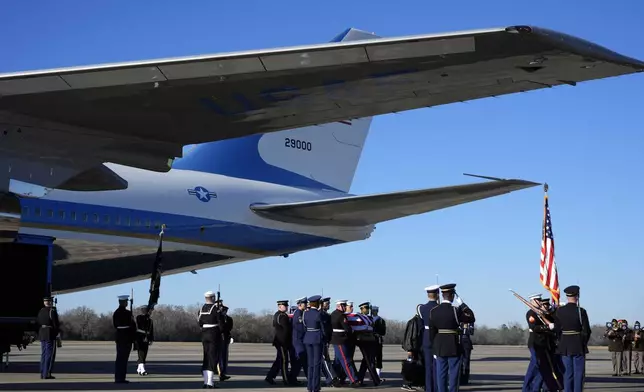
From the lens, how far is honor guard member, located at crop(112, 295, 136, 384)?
51.3 ft

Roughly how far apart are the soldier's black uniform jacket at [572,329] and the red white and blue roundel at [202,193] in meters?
9.00

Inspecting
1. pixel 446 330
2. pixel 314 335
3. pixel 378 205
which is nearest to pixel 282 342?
pixel 314 335

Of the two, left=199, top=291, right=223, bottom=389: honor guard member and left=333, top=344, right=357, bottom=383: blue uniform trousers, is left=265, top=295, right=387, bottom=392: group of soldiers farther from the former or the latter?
left=199, top=291, right=223, bottom=389: honor guard member

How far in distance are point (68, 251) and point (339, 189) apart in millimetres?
7930

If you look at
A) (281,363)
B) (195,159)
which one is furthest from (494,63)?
(195,159)

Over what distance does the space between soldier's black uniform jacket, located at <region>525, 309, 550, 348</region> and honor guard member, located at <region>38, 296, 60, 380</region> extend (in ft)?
28.5

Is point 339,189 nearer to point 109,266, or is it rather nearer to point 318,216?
point 318,216

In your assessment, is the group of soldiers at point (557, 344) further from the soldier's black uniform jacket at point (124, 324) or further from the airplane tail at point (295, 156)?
the airplane tail at point (295, 156)

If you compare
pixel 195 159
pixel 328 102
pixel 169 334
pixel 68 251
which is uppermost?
pixel 195 159

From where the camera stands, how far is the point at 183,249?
61.7 feet

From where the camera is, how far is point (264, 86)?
8273 millimetres

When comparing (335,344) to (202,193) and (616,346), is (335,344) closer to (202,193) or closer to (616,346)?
(202,193)

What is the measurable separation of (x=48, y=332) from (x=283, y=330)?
441 cm

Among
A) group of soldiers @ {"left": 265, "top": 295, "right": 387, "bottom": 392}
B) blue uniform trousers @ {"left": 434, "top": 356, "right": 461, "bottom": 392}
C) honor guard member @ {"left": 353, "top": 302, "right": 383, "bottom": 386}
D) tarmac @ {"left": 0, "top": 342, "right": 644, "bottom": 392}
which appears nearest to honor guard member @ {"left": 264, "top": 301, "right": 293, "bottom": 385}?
group of soldiers @ {"left": 265, "top": 295, "right": 387, "bottom": 392}
